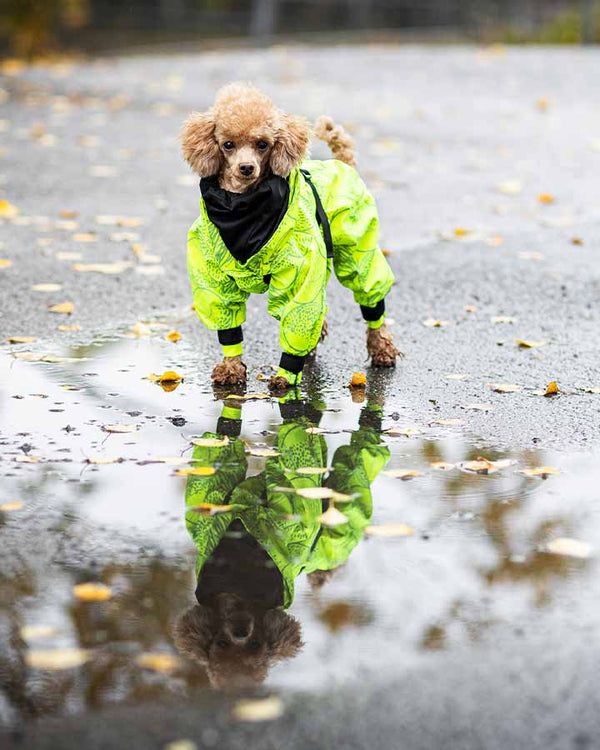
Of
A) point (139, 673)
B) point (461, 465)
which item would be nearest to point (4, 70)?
point (461, 465)

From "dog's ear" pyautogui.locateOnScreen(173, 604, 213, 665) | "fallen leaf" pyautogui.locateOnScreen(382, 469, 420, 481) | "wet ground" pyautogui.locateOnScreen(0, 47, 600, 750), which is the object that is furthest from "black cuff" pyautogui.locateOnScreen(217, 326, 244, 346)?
"dog's ear" pyautogui.locateOnScreen(173, 604, 213, 665)

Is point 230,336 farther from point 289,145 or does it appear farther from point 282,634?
point 282,634

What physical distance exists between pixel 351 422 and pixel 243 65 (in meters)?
13.7

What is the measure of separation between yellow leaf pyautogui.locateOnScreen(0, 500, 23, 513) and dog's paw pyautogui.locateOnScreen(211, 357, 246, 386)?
1508 millimetres

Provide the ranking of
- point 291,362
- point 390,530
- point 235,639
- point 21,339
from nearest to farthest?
point 235,639 < point 390,530 < point 291,362 < point 21,339

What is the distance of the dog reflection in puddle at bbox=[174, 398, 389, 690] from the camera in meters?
2.94

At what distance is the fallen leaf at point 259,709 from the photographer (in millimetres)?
2609

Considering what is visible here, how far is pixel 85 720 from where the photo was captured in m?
2.60

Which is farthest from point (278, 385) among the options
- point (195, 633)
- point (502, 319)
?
point (195, 633)

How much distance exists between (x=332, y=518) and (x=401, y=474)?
46cm

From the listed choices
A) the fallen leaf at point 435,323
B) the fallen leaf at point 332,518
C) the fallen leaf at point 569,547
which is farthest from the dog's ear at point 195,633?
the fallen leaf at point 435,323

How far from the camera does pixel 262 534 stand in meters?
3.61

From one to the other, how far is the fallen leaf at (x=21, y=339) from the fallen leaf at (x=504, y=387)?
2232 mm

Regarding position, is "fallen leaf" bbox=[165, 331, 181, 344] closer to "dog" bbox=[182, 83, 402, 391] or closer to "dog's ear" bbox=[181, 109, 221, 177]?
"dog" bbox=[182, 83, 402, 391]
